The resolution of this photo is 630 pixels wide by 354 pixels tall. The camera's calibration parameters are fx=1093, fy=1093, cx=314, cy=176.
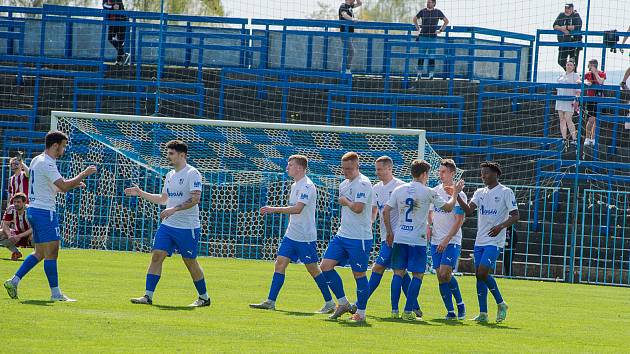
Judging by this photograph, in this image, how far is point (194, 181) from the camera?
13688mm

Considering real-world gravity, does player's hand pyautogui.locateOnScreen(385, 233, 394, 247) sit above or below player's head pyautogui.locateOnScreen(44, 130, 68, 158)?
below

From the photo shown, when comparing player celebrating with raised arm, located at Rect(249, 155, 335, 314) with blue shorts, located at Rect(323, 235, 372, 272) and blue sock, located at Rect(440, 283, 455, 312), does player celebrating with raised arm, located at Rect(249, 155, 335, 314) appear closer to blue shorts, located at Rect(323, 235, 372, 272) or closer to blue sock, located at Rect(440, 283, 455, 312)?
blue shorts, located at Rect(323, 235, 372, 272)

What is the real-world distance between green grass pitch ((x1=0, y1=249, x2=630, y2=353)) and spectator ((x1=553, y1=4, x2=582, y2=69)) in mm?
9347

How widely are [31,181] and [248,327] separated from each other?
11.9 feet

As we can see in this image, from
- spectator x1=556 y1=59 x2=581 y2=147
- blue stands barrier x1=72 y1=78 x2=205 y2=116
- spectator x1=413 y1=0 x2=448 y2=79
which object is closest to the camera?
spectator x1=556 y1=59 x2=581 y2=147

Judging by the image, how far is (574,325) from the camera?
1399 cm

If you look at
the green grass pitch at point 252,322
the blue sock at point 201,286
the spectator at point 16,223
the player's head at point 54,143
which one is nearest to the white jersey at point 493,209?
the green grass pitch at point 252,322

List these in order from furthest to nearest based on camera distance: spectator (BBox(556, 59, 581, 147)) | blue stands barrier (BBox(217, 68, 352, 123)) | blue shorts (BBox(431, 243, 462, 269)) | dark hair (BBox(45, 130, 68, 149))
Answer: blue stands barrier (BBox(217, 68, 352, 123)), spectator (BBox(556, 59, 581, 147)), blue shorts (BBox(431, 243, 462, 269)), dark hair (BBox(45, 130, 68, 149))

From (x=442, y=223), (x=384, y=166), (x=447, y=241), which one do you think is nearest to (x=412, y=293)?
(x=447, y=241)

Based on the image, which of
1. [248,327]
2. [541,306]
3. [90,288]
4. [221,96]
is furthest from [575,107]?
[248,327]

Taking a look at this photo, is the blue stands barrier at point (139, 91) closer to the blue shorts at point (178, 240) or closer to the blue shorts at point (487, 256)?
the blue shorts at point (178, 240)

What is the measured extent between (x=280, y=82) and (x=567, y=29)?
721 cm

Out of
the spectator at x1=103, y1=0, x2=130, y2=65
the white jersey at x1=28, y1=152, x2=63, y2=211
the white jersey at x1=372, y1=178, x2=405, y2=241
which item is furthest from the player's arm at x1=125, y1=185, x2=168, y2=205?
the spectator at x1=103, y1=0, x2=130, y2=65

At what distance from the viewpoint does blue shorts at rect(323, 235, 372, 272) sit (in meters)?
13.2
